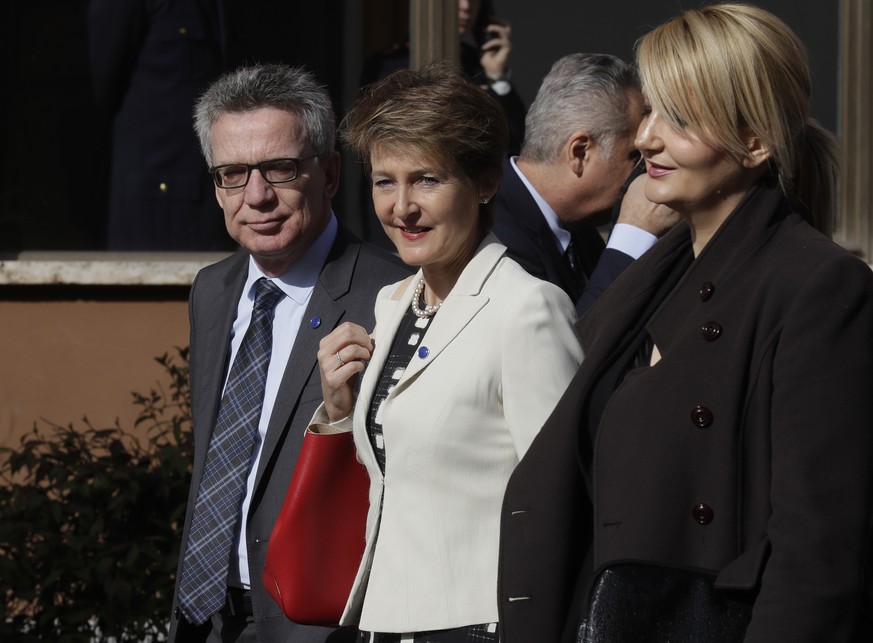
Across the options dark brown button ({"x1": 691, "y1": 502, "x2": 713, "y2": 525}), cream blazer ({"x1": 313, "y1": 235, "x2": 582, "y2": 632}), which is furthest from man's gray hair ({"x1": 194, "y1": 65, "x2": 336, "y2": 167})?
dark brown button ({"x1": 691, "y1": 502, "x2": 713, "y2": 525})

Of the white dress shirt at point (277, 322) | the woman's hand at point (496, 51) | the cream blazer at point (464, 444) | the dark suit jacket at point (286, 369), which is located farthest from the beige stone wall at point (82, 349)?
the cream blazer at point (464, 444)

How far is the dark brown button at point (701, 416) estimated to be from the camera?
7.06ft

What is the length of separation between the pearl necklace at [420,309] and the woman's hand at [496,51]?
3506 mm

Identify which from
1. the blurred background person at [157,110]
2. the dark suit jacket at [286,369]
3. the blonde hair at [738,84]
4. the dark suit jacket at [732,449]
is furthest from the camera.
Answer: the blurred background person at [157,110]

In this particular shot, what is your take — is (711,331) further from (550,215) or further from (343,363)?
(550,215)

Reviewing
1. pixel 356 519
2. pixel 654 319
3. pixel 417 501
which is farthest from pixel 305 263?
pixel 654 319

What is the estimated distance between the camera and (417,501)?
2609 mm

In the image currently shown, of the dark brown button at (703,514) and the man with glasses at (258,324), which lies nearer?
the dark brown button at (703,514)

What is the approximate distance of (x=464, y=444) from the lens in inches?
101

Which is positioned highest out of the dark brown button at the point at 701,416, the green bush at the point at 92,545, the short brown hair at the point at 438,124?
the short brown hair at the point at 438,124

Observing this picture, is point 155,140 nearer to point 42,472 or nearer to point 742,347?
point 42,472

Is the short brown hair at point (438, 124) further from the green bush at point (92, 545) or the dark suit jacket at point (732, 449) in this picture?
the green bush at point (92, 545)

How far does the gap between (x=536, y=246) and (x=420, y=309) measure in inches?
41.4

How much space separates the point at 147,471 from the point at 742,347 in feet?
10.4
